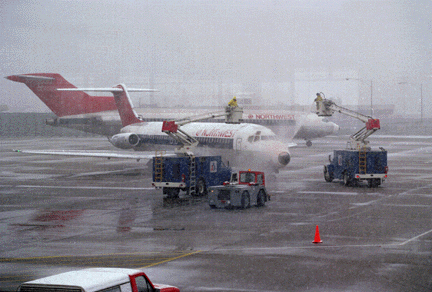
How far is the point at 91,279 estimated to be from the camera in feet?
29.9

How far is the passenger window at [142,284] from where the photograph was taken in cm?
1020

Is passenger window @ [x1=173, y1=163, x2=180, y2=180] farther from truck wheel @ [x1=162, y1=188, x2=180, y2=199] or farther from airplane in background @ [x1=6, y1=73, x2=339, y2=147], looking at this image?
airplane in background @ [x1=6, y1=73, x2=339, y2=147]

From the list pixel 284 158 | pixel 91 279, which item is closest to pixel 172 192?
pixel 284 158

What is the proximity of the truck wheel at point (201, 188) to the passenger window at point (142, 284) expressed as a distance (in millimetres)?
22720

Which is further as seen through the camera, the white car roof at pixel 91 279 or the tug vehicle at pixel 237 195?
the tug vehicle at pixel 237 195

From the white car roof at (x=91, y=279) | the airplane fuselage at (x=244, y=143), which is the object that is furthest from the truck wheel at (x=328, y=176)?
the white car roof at (x=91, y=279)

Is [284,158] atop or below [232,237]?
atop

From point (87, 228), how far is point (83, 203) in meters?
7.83

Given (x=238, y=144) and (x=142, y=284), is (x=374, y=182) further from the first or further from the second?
(x=142, y=284)

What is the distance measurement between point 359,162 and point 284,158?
184 inches

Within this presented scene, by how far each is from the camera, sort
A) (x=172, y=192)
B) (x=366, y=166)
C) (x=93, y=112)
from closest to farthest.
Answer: (x=172, y=192)
(x=366, y=166)
(x=93, y=112)

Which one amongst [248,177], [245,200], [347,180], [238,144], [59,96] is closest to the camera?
[245,200]

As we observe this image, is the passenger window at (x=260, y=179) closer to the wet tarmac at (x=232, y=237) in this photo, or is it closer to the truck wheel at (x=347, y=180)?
the wet tarmac at (x=232, y=237)

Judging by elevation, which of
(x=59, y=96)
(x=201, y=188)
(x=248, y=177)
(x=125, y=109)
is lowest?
(x=201, y=188)
